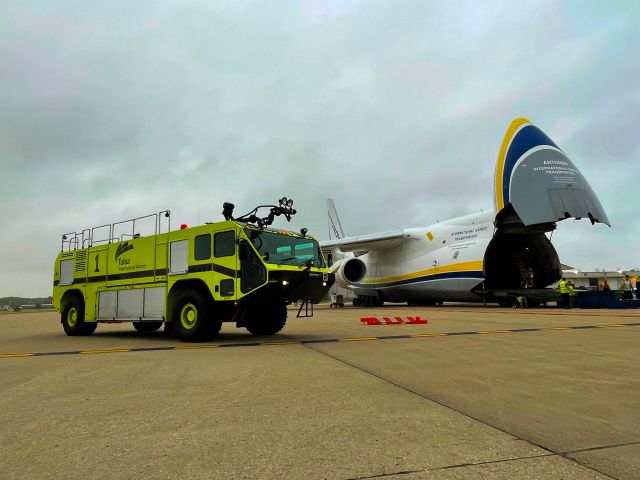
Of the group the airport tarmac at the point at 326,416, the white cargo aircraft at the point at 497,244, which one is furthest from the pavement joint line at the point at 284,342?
the white cargo aircraft at the point at 497,244

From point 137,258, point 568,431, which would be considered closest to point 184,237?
point 137,258

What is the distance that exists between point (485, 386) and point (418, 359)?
2.04 m

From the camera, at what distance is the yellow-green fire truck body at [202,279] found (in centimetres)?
951

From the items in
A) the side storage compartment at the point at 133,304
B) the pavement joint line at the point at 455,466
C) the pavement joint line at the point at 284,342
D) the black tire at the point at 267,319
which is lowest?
the pavement joint line at the point at 455,466

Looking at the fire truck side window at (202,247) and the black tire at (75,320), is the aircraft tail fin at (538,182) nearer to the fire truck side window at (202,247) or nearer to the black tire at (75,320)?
the fire truck side window at (202,247)

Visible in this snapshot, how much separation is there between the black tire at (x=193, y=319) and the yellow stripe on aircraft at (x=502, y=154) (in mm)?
15606

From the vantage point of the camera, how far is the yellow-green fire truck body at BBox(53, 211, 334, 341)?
9.51 m

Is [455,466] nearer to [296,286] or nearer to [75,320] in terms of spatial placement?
[296,286]

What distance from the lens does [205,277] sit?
32.4 feet

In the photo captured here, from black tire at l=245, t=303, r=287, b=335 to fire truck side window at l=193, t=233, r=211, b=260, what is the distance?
2236 millimetres

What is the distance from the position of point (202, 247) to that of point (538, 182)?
52.5 feet

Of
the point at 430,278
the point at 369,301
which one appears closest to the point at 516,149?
the point at 430,278

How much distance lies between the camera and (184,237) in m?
10.5

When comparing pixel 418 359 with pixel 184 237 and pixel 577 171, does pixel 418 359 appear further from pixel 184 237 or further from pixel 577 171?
pixel 577 171
